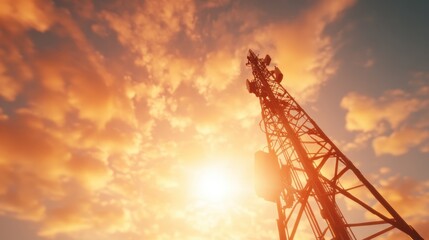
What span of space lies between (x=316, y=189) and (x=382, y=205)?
1781 mm

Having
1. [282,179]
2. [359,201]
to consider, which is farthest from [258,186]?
[359,201]

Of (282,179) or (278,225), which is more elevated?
(282,179)

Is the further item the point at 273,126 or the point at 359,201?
the point at 273,126

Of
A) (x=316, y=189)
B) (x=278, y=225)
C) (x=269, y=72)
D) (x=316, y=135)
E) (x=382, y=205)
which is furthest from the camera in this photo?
(x=269, y=72)

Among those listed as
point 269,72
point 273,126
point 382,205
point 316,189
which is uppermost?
point 269,72

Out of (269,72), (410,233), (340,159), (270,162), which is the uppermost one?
(269,72)

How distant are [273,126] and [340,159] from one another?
11.5ft

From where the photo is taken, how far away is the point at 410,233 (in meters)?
6.20

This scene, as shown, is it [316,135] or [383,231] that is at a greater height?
[316,135]

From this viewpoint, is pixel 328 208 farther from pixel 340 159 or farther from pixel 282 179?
pixel 282 179

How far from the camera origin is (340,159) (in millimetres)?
8133

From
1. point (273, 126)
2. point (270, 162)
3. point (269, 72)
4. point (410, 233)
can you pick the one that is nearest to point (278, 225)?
point (270, 162)

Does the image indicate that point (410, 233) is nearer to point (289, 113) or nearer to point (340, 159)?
point (340, 159)

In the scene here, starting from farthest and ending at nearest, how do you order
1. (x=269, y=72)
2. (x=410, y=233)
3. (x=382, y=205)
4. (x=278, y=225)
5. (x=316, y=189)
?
(x=269, y=72)
(x=278, y=225)
(x=316, y=189)
(x=382, y=205)
(x=410, y=233)
